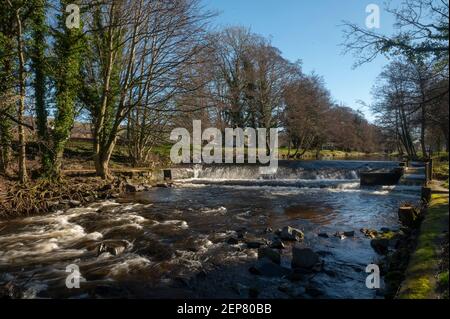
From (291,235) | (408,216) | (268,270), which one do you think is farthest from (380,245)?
(268,270)

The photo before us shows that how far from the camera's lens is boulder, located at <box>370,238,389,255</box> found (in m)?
8.20

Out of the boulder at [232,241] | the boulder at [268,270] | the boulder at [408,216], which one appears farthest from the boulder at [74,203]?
the boulder at [408,216]

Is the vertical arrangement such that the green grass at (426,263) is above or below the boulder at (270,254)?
above

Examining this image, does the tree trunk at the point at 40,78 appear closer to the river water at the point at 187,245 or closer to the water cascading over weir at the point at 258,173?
the river water at the point at 187,245

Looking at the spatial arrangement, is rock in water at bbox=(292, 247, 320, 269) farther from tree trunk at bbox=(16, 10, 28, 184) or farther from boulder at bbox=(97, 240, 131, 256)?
tree trunk at bbox=(16, 10, 28, 184)

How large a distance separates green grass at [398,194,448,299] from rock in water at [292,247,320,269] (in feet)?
6.61

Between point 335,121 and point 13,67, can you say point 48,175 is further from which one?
point 335,121

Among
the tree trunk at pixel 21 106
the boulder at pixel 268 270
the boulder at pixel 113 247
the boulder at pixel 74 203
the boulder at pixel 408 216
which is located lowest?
the boulder at pixel 268 270

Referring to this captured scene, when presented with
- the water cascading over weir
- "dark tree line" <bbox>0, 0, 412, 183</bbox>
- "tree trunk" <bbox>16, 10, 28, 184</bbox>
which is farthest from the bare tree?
the water cascading over weir

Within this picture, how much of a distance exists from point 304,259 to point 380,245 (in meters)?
2.47

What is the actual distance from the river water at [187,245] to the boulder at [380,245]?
0.77 feet

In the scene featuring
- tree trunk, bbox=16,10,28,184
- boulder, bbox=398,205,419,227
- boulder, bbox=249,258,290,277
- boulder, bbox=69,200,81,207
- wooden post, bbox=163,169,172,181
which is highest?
tree trunk, bbox=16,10,28,184

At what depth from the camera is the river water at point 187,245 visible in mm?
6242

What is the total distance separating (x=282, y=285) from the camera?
6.18 metres
